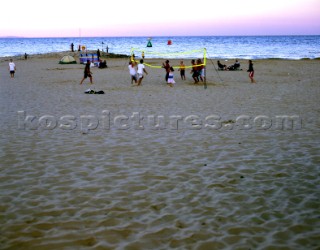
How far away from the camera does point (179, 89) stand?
18891 mm

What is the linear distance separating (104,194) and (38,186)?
1300 millimetres

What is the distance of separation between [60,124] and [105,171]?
461 centimetres

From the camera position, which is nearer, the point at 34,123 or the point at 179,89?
the point at 34,123

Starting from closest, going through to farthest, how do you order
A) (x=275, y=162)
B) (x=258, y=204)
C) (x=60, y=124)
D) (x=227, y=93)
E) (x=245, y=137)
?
1. (x=258, y=204)
2. (x=275, y=162)
3. (x=245, y=137)
4. (x=60, y=124)
5. (x=227, y=93)

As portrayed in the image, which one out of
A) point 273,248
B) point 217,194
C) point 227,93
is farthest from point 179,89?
point 273,248

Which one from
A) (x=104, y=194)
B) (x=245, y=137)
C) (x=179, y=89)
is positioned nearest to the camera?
(x=104, y=194)

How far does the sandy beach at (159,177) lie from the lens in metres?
4.52

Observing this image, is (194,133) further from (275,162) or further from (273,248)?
(273,248)

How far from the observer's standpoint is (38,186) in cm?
604

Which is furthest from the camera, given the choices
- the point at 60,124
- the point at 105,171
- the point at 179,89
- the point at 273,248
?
the point at 179,89

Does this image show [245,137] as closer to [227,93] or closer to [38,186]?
[38,186]

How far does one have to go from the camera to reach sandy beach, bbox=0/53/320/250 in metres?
4.52

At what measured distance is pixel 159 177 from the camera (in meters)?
6.49

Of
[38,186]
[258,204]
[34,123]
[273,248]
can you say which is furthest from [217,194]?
[34,123]
